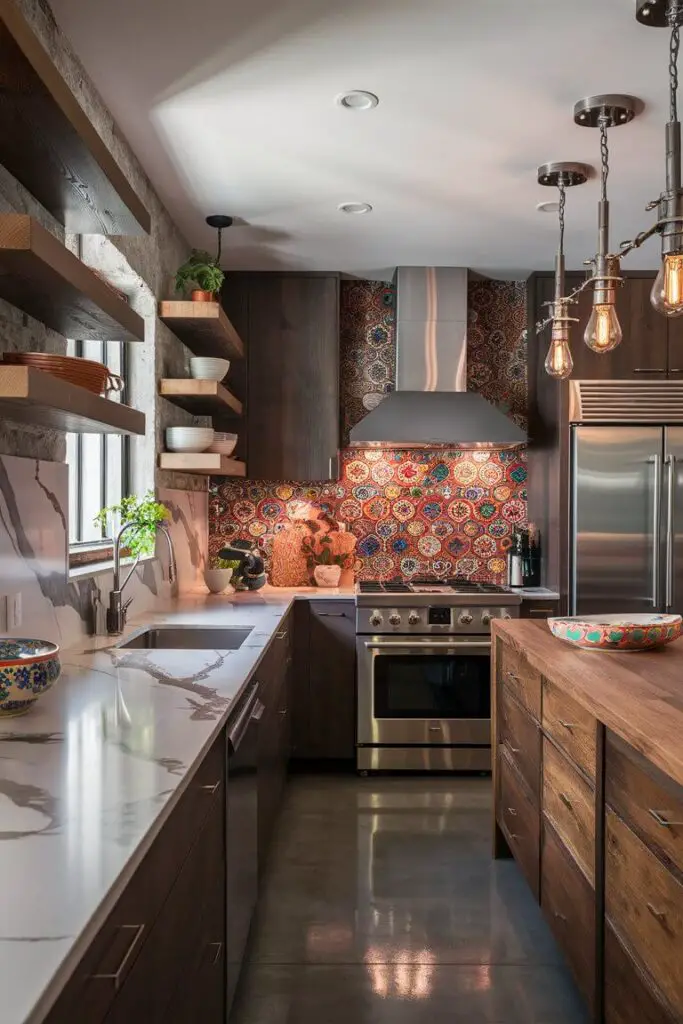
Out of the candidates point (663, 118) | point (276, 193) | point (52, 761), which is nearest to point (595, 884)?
point (52, 761)

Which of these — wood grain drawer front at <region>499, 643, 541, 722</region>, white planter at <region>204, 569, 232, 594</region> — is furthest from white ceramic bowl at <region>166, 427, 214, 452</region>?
wood grain drawer front at <region>499, 643, 541, 722</region>

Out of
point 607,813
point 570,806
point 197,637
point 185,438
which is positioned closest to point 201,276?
point 185,438

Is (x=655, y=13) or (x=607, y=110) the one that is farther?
(x=607, y=110)

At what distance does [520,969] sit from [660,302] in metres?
1.94

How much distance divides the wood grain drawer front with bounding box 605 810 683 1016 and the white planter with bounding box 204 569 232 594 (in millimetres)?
2654

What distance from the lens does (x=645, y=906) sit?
66.1 inches

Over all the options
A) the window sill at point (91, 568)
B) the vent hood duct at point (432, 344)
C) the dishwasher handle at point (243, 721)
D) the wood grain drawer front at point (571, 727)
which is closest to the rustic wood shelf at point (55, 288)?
the window sill at point (91, 568)

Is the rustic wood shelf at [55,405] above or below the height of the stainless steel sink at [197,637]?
above

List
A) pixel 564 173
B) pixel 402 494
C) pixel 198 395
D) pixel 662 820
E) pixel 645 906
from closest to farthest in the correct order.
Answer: pixel 662 820 → pixel 645 906 → pixel 564 173 → pixel 198 395 → pixel 402 494

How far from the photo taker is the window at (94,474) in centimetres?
316

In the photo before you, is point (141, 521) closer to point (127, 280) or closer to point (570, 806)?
point (127, 280)

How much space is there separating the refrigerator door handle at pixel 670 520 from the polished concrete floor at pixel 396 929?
4.78ft

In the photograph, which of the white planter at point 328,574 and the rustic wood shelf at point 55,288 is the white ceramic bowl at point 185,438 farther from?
the rustic wood shelf at point 55,288

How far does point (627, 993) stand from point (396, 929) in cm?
109
